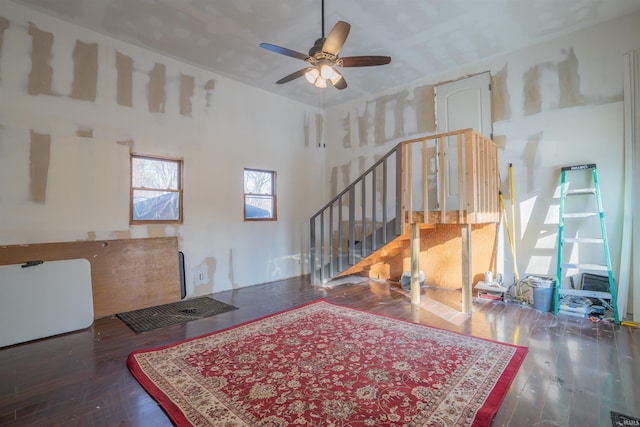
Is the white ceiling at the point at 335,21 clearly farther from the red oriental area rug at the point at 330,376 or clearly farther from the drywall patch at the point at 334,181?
the red oriental area rug at the point at 330,376

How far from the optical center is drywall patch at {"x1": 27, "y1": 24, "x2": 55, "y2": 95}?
361 cm

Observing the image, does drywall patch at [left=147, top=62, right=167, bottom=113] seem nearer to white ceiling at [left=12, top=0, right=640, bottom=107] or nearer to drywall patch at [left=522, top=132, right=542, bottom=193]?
white ceiling at [left=12, top=0, right=640, bottom=107]

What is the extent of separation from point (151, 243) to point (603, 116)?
6.36 m

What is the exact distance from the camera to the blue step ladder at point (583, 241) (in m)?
3.58

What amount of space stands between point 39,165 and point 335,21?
405cm

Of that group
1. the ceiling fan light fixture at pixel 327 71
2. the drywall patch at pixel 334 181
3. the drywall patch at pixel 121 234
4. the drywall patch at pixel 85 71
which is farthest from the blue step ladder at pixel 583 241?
the drywall patch at pixel 85 71

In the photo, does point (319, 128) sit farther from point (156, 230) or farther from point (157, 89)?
point (156, 230)

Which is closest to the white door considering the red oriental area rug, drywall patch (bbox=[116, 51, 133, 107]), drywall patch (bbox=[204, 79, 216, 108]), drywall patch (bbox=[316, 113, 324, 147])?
drywall patch (bbox=[316, 113, 324, 147])

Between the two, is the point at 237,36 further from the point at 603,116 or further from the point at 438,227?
the point at 603,116

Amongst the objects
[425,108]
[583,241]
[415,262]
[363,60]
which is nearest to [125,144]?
[363,60]

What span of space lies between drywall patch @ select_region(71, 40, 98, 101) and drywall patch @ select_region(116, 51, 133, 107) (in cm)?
26

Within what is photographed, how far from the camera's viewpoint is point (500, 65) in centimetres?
468

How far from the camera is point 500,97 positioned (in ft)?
15.4

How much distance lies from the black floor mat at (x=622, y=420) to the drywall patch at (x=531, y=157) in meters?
3.20
